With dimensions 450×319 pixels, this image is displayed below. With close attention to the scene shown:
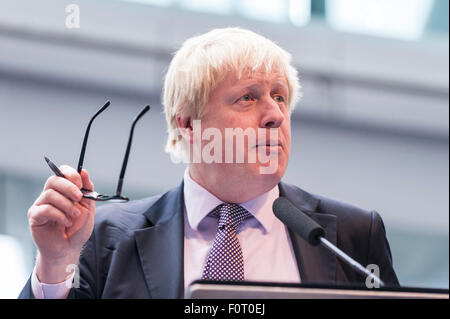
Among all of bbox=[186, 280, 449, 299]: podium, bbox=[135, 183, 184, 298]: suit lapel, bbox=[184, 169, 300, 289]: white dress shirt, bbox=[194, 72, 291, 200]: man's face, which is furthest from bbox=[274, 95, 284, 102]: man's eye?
bbox=[186, 280, 449, 299]: podium

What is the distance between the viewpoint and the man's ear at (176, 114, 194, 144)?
5.20 feet

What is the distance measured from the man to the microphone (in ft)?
0.75

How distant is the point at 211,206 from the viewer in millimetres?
1487

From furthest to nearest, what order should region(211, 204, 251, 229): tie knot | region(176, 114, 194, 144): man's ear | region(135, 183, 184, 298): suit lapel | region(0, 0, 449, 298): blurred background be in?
region(0, 0, 449, 298): blurred background < region(176, 114, 194, 144): man's ear < region(211, 204, 251, 229): tie knot < region(135, 183, 184, 298): suit lapel

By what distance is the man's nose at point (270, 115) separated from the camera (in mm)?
1411

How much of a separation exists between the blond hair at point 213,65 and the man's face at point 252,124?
0.07 ft

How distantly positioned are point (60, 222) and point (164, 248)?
0.30 m

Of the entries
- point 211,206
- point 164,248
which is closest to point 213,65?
point 211,206

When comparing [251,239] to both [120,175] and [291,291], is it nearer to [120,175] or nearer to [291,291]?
[120,175]

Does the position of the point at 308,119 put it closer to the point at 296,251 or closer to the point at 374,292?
the point at 296,251

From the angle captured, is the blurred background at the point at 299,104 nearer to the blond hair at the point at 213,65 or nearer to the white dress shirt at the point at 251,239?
the blond hair at the point at 213,65

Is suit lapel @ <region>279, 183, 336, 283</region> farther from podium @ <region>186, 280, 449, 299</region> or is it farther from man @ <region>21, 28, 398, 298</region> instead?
podium @ <region>186, 280, 449, 299</region>

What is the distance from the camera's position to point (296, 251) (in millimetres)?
1416

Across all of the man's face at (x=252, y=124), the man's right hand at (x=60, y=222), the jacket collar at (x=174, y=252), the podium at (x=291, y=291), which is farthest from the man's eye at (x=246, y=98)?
the podium at (x=291, y=291)
